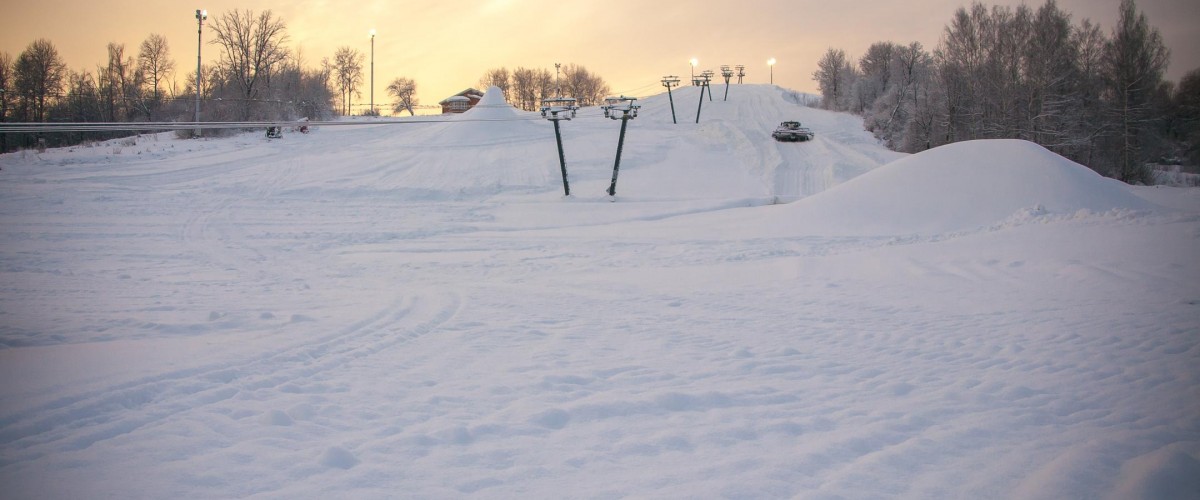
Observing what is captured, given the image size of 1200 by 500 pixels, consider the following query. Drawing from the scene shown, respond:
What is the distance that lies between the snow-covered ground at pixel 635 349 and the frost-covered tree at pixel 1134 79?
7.56 feet

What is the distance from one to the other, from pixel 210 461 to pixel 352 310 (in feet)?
14.2

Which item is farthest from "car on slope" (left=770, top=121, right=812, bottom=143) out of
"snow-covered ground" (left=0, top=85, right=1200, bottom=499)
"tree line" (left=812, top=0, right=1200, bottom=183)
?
"snow-covered ground" (left=0, top=85, right=1200, bottom=499)

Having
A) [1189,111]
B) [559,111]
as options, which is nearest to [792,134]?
[559,111]

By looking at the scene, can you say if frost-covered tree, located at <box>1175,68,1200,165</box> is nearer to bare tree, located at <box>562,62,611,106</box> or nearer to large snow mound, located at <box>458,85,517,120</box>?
large snow mound, located at <box>458,85,517,120</box>

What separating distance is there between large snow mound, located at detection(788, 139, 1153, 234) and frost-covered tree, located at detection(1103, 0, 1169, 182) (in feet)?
6.13

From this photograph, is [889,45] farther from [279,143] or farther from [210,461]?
[210,461]

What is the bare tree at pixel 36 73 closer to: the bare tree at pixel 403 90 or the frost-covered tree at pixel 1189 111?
the frost-covered tree at pixel 1189 111

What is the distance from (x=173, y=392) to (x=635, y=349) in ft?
13.4

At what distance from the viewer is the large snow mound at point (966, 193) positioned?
13.6m

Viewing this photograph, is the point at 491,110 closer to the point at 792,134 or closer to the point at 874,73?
the point at 792,134

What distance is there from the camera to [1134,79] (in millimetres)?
15023

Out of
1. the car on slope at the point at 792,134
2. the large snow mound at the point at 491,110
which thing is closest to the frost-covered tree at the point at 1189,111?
the car on slope at the point at 792,134

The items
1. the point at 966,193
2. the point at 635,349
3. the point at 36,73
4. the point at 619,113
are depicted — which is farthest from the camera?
the point at 619,113

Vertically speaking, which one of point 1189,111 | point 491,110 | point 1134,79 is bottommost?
point 1189,111
